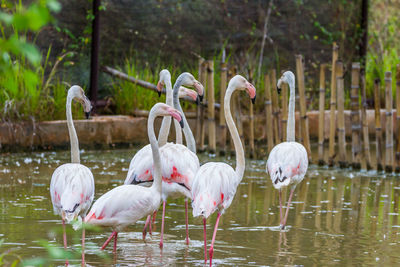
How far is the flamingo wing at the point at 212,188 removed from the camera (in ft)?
14.6

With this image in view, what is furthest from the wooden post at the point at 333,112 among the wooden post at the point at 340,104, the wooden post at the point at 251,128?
the wooden post at the point at 251,128

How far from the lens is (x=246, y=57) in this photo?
1277 cm

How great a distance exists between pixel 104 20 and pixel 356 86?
516 centimetres

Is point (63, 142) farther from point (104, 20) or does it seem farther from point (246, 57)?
point (246, 57)

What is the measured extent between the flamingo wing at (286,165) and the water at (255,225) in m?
0.40

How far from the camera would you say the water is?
4.68m

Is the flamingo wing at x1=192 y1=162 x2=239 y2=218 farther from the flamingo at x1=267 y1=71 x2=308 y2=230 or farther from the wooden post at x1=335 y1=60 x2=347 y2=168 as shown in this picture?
the wooden post at x1=335 y1=60 x2=347 y2=168

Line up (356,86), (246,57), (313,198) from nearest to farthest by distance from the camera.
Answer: (313,198), (356,86), (246,57)

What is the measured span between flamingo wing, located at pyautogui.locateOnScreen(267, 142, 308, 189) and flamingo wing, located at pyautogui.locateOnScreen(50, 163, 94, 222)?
1.91 meters

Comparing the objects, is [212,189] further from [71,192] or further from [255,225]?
[255,225]

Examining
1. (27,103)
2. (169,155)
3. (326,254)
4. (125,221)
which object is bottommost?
(326,254)

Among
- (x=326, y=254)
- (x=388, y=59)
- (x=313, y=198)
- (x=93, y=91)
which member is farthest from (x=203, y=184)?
(x=388, y=59)

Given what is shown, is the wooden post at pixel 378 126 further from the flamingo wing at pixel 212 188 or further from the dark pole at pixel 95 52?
the dark pole at pixel 95 52

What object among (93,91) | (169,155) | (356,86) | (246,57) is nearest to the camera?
(169,155)
